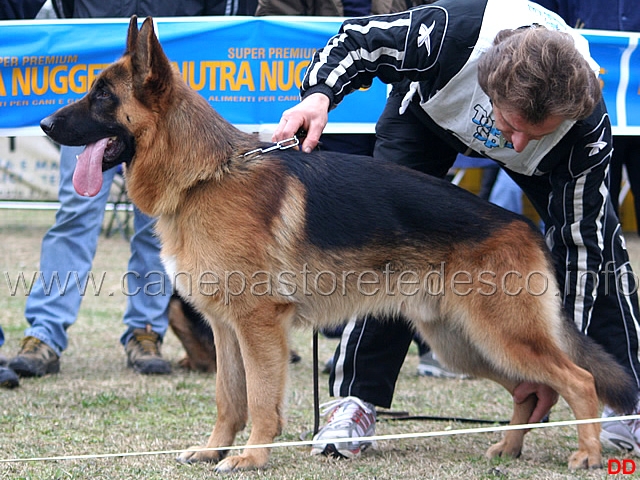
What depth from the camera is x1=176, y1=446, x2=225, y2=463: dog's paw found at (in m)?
3.09

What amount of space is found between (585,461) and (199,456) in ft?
4.88

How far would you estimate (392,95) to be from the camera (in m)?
3.54

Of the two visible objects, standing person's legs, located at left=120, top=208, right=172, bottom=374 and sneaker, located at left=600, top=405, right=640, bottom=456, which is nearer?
sneaker, located at left=600, top=405, right=640, bottom=456

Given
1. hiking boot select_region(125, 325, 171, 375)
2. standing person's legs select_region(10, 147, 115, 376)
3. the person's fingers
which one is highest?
the person's fingers

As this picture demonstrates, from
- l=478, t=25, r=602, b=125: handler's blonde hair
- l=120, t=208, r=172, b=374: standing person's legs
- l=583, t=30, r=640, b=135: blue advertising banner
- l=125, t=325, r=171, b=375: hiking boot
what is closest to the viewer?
l=478, t=25, r=602, b=125: handler's blonde hair

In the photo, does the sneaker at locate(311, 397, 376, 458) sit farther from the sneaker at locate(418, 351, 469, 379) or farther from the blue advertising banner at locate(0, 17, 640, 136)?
the blue advertising banner at locate(0, 17, 640, 136)

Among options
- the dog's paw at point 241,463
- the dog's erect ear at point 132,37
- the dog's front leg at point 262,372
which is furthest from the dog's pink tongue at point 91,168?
the dog's paw at point 241,463

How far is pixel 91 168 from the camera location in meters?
3.01

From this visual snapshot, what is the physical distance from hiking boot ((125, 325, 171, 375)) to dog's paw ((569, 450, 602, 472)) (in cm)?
253

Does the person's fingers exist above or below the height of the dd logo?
above

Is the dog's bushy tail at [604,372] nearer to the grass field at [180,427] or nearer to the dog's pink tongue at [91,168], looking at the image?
the grass field at [180,427]

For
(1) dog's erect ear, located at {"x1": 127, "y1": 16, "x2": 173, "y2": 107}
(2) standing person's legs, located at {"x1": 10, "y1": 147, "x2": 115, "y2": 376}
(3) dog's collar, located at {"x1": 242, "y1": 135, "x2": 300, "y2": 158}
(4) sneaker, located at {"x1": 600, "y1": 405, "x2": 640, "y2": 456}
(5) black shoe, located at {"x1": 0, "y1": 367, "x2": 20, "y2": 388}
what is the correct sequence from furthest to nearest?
1. (2) standing person's legs, located at {"x1": 10, "y1": 147, "x2": 115, "y2": 376}
2. (5) black shoe, located at {"x1": 0, "y1": 367, "x2": 20, "y2": 388}
3. (4) sneaker, located at {"x1": 600, "y1": 405, "x2": 640, "y2": 456}
4. (3) dog's collar, located at {"x1": 242, "y1": 135, "x2": 300, "y2": 158}
5. (1) dog's erect ear, located at {"x1": 127, "y1": 16, "x2": 173, "y2": 107}

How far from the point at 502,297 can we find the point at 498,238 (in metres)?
0.23

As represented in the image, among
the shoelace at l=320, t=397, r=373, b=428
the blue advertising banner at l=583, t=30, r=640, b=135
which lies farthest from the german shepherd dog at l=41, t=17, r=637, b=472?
the blue advertising banner at l=583, t=30, r=640, b=135
